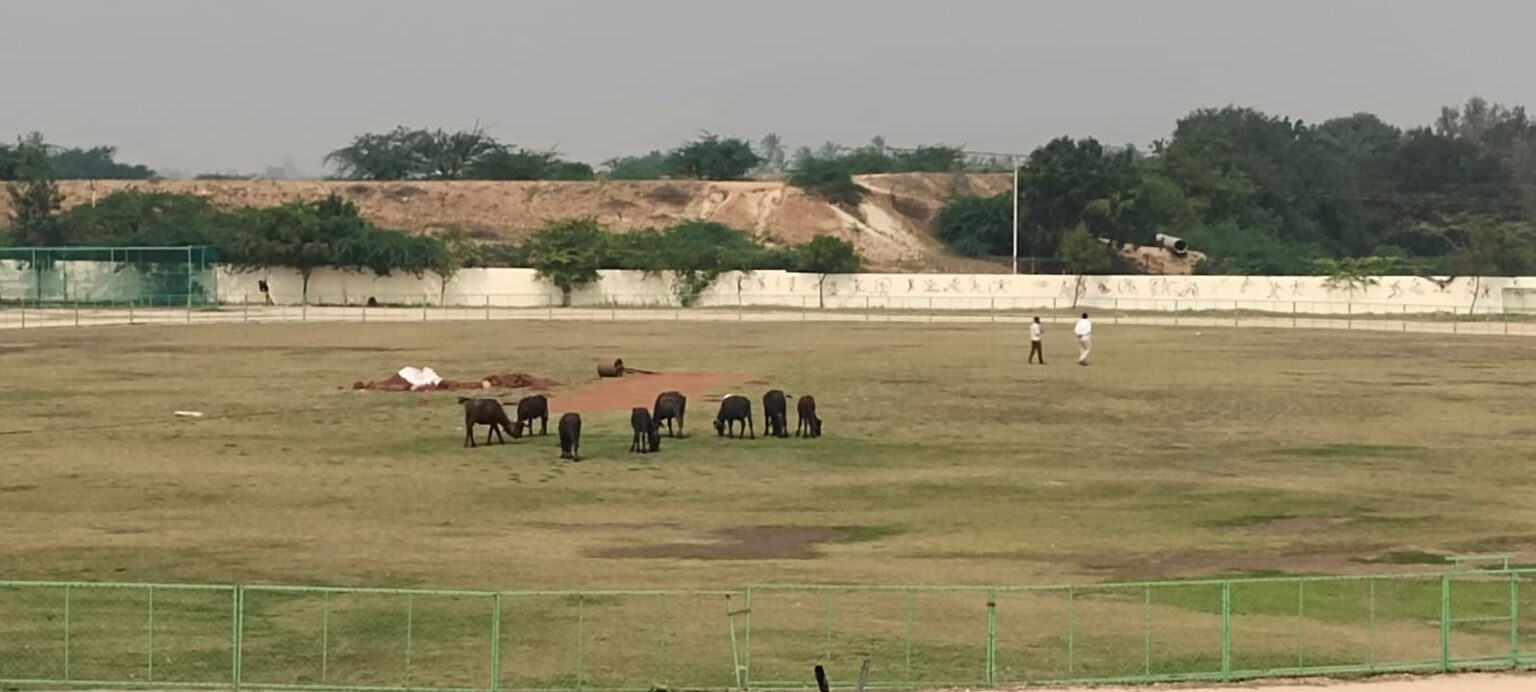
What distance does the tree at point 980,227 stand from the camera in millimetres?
150375

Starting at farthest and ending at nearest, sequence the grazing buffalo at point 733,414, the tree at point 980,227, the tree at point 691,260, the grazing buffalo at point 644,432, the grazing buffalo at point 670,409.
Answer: the tree at point 980,227
the tree at point 691,260
the grazing buffalo at point 733,414
the grazing buffalo at point 670,409
the grazing buffalo at point 644,432

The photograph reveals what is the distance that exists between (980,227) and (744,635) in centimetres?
13288

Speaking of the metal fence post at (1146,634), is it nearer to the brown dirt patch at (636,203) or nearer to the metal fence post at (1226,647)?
the metal fence post at (1226,647)

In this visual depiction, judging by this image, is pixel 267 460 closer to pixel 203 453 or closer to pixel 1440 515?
pixel 203 453

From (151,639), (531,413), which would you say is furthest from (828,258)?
(151,639)

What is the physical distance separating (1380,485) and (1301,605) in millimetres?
13955

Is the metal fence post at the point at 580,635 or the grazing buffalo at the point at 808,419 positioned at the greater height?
the grazing buffalo at the point at 808,419

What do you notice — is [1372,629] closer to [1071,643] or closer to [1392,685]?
[1392,685]

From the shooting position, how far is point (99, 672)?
20422mm

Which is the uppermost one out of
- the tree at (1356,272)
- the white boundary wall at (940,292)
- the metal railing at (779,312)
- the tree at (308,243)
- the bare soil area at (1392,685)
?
the tree at (308,243)

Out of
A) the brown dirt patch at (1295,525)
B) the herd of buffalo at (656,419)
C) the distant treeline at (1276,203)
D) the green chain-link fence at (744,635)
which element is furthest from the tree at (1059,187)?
the green chain-link fence at (744,635)

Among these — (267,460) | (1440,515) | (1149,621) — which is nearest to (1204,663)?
(1149,621)

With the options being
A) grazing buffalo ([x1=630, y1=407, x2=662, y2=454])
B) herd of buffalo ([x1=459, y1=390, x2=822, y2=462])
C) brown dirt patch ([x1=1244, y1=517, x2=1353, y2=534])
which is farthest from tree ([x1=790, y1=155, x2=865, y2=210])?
brown dirt patch ([x1=1244, y1=517, x2=1353, y2=534])

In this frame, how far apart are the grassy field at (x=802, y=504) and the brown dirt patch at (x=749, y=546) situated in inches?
3.7
